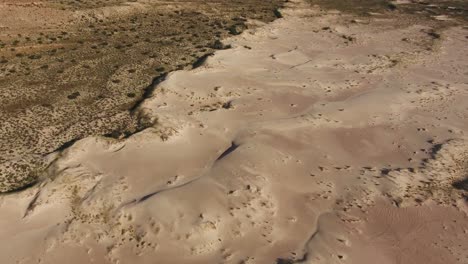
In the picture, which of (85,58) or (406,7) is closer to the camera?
(85,58)

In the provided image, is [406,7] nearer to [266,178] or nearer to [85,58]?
[85,58]

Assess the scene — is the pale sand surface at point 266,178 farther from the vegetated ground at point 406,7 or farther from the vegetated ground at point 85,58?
the vegetated ground at point 406,7

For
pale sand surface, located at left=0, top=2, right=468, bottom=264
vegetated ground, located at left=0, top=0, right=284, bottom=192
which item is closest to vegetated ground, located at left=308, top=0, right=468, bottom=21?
vegetated ground, located at left=0, top=0, right=284, bottom=192

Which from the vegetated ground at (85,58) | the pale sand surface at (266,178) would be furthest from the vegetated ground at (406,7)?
the pale sand surface at (266,178)

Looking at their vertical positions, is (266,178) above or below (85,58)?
below

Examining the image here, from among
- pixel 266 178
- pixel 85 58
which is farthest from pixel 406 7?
pixel 266 178

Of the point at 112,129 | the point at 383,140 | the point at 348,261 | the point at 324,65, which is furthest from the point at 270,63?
the point at 348,261

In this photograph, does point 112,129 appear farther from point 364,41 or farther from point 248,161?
point 364,41

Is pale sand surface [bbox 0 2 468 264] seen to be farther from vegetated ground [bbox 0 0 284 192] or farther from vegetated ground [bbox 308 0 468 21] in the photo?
vegetated ground [bbox 308 0 468 21]
